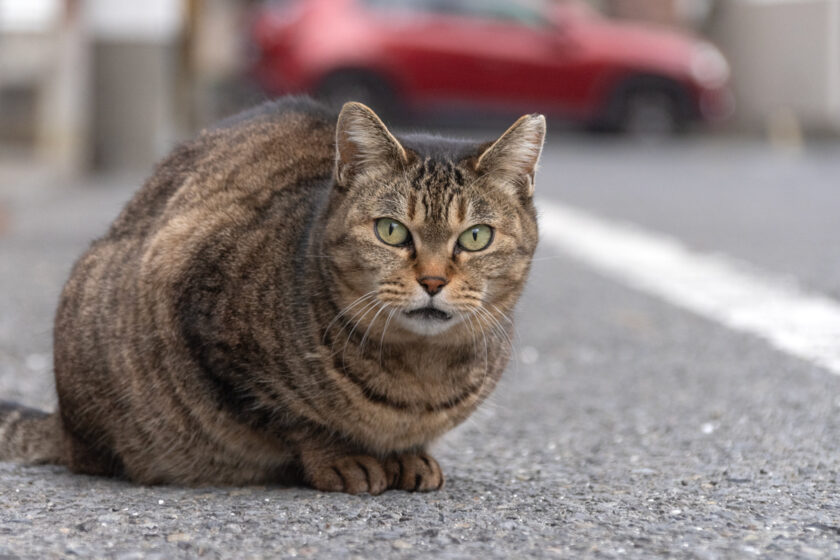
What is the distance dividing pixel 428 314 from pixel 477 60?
9.13 m

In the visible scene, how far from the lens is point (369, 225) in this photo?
268cm

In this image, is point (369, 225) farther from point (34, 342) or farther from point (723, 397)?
point (34, 342)

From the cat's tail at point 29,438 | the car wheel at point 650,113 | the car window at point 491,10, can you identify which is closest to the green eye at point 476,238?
the cat's tail at point 29,438

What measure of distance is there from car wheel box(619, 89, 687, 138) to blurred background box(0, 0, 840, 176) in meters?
0.02

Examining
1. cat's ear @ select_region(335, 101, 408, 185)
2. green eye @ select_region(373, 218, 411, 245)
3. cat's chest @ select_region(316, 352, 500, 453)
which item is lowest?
cat's chest @ select_region(316, 352, 500, 453)

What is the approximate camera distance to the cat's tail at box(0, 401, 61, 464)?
125 inches

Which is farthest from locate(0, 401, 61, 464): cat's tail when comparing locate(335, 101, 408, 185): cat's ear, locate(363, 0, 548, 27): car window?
locate(363, 0, 548, 27): car window

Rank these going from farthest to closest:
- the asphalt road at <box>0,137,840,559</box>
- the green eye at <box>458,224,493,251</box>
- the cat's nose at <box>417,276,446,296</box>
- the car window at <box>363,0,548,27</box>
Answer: the car window at <box>363,0,548,27</box> → the green eye at <box>458,224,493,251</box> → the cat's nose at <box>417,276,446,296</box> → the asphalt road at <box>0,137,840,559</box>

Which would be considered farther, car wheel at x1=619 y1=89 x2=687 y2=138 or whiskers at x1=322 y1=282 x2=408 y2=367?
car wheel at x1=619 y1=89 x2=687 y2=138

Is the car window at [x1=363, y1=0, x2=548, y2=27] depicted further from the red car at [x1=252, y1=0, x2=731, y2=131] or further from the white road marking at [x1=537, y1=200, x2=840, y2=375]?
the white road marking at [x1=537, y1=200, x2=840, y2=375]

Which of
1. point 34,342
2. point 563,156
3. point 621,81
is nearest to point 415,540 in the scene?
point 34,342

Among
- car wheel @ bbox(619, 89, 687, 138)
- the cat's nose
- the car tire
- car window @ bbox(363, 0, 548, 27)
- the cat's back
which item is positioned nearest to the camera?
the cat's nose

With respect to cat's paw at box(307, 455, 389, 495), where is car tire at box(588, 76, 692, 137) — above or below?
above

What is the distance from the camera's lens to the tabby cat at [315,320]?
2.66 meters
